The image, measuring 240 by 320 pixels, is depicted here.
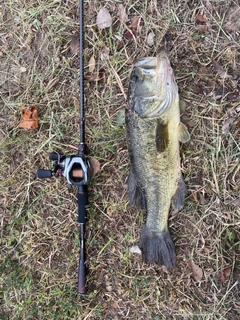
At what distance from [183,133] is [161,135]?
0.22m

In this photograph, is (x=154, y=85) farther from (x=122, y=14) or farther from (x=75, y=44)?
(x=75, y=44)

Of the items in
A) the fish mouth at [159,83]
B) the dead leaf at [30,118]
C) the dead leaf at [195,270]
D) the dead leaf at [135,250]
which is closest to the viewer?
the fish mouth at [159,83]

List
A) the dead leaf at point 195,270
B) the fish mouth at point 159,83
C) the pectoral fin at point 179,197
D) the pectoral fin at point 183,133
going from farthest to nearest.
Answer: the dead leaf at point 195,270
the pectoral fin at point 179,197
the pectoral fin at point 183,133
the fish mouth at point 159,83

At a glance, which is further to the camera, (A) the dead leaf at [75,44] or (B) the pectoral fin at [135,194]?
(A) the dead leaf at [75,44]

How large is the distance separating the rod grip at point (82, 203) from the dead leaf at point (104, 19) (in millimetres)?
1284

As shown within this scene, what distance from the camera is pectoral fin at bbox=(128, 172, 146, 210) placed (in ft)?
8.86

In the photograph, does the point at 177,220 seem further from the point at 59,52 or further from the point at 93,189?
the point at 59,52

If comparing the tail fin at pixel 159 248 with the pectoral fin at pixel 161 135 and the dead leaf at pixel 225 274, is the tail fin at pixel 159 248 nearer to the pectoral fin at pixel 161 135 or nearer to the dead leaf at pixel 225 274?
the dead leaf at pixel 225 274

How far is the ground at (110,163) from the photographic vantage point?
2.70m

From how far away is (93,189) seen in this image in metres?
2.95

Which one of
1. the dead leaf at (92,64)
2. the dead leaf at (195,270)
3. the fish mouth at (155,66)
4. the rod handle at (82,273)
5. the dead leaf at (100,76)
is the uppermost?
the fish mouth at (155,66)

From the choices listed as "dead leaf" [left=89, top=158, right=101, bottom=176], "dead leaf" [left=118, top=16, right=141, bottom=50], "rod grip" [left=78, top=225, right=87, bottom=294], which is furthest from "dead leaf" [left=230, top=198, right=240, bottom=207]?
"dead leaf" [left=118, top=16, right=141, bottom=50]

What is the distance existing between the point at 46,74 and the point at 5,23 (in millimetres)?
588

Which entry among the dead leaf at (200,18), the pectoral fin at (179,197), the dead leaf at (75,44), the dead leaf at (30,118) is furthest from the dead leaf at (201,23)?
the dead leaf at (30,118)
